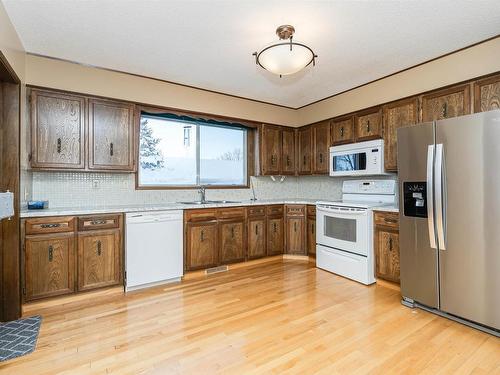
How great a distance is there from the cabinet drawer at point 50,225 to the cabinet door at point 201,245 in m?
1.23

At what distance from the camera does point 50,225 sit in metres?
2.63

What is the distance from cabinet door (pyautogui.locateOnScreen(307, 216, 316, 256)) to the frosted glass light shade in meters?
2.36

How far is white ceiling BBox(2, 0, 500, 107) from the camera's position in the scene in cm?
210

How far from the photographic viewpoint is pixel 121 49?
275 centimetres

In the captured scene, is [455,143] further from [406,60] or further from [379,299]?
[379,299]

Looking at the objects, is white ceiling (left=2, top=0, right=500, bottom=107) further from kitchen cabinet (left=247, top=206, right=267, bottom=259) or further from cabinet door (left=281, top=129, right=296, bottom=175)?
kitchen cabinet (left=247, top=206, right=267, bottom=259)

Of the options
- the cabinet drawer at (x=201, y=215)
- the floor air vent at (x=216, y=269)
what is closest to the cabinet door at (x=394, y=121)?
the cabinet drawer at (x=201, y=215)

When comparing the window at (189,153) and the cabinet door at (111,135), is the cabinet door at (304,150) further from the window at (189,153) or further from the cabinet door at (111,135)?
the cabinet door at (111,135)

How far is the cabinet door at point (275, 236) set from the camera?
4.12 metres

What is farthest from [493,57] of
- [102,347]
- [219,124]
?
[102,347]

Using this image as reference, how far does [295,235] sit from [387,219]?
1.49 metres

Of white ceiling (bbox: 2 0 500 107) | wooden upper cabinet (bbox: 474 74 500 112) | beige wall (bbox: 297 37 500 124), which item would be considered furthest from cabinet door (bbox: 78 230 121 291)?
wooden upper cabinet (bbox: 474 74 500 112)

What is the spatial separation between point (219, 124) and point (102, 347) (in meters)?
3.20

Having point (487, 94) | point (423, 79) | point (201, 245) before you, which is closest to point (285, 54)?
point (423, 79)
